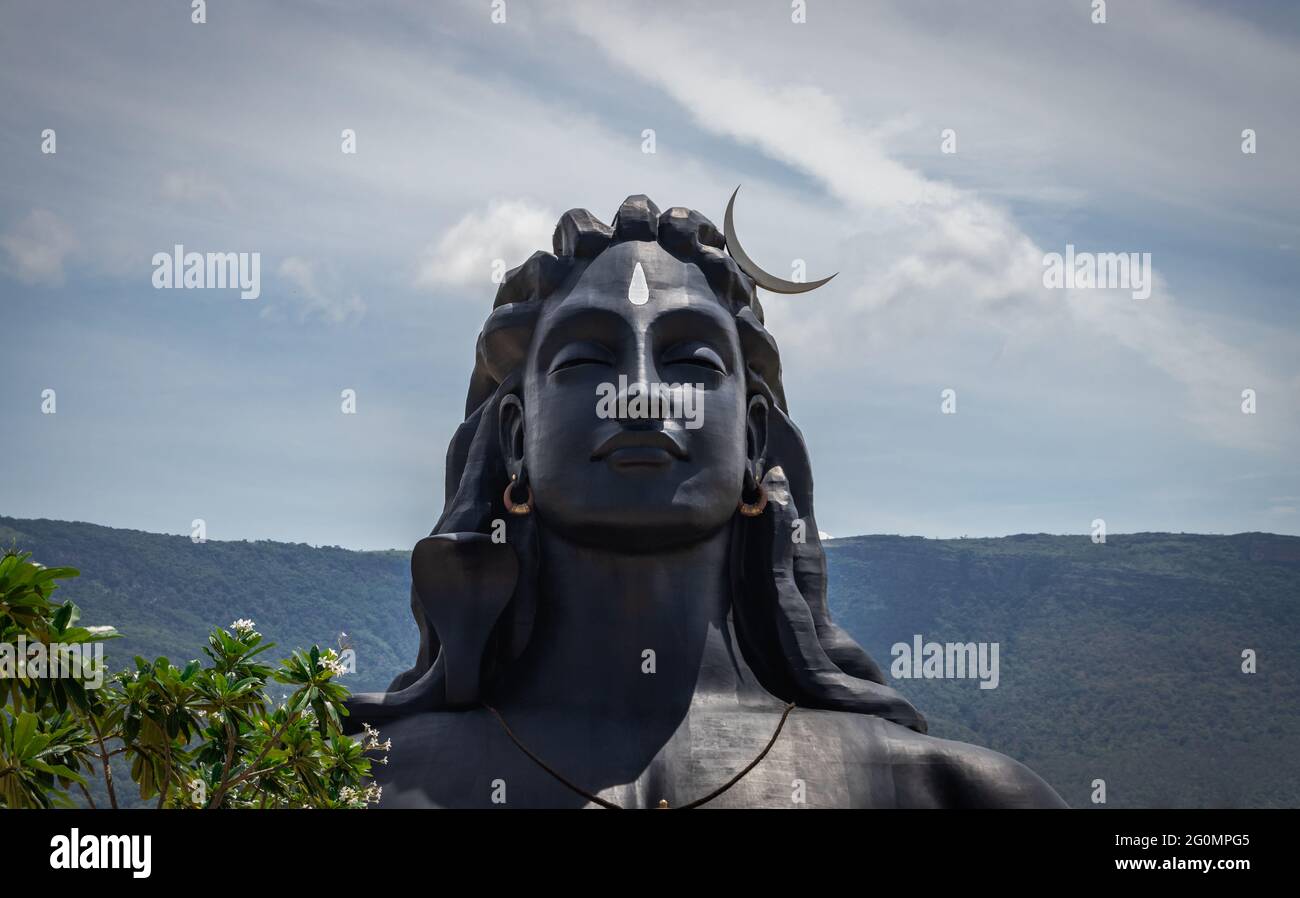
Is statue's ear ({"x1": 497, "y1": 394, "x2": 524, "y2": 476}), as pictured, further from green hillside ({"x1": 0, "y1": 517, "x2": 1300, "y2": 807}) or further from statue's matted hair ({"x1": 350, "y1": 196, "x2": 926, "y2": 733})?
green hillside ({"x1": 0, "y1": 517, "x2": 1300, "y2": 807})

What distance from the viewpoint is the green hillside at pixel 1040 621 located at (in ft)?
103

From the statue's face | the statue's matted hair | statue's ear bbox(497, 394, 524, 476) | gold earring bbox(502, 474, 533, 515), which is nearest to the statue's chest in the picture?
the statue's matted hair

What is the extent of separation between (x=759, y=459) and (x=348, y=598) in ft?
91.4

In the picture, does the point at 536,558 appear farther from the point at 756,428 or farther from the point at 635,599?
the point at 756,428

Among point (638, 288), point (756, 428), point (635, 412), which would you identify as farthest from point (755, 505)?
point (638, 288)

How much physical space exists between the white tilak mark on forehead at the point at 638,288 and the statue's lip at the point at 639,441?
39.3 inches

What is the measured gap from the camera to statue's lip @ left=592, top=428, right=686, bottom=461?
34.6 feet

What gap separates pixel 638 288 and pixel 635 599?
207 cm

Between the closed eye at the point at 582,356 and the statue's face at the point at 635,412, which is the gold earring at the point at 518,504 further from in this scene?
the closed eye at the point at 582,356

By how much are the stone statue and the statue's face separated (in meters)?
0.02

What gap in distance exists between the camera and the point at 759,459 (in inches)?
462
